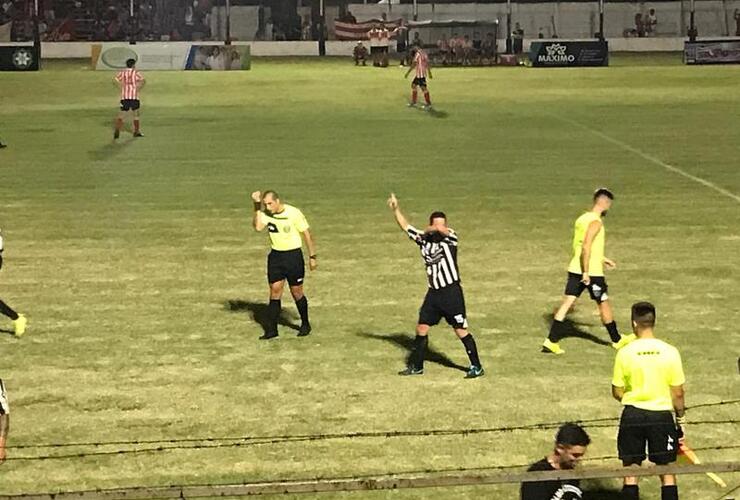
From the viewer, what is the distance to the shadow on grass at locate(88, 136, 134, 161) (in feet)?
112

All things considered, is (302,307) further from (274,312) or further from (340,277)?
(340,277)

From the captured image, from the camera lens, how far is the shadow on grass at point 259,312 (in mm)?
17750

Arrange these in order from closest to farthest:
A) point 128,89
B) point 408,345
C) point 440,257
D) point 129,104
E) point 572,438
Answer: point 572,438 → point 440,257 → point 408,345 → point 128,89 → point 129,104

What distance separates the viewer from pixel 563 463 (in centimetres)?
917

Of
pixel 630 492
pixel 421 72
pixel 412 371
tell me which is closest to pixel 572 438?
pixel 630 492

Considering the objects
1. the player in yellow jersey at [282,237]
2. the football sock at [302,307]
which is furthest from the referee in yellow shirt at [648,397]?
the football sock at [302,307]

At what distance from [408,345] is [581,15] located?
5988 cm

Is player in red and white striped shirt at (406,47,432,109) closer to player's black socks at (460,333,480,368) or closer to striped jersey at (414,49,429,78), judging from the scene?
striped jersey at (414,49,429,78)

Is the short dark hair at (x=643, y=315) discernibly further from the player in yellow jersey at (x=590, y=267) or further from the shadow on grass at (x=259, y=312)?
the shadow on grass at (x=259, y=312)

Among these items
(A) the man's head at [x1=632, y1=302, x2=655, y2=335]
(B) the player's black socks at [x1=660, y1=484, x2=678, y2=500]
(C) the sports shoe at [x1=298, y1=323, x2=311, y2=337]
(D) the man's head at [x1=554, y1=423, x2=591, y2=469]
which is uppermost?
(A) the man's head at [x1=632, y1=302, x2=655, y2=335]

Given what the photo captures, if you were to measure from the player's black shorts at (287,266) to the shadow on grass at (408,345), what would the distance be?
136cm

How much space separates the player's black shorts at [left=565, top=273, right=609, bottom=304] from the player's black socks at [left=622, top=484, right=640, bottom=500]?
184 inches

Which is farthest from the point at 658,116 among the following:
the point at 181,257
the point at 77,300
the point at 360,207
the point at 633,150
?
the point at 77,300

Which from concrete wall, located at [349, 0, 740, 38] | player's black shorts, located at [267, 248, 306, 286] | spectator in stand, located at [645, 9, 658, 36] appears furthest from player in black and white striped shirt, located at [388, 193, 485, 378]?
spectator in stand, located at [645, 9, 658, 36]
